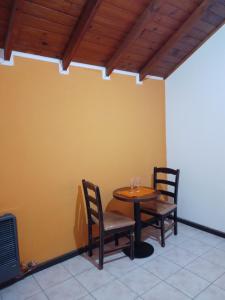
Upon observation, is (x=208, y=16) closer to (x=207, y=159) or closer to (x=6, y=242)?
(x=207, y=159)

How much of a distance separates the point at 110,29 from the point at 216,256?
266cm

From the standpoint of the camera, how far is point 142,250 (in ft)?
8.85

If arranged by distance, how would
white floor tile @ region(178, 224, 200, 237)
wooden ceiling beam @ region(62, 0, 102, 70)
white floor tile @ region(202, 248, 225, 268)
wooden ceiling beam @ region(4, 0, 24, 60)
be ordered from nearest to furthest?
1. wooden ceiling beam @ region(4, 0, 24, 60)
2. wooden ceiling beam @ region(62, 0, 102, 70)
3. white floor tile @ region(202, 248, 225, 268)
4. white floor tile @ region(178, 224, 200, 237)

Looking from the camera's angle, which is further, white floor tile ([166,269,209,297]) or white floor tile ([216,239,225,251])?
white floor tile ([216,239,225,251])

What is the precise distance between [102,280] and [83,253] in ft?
1.82

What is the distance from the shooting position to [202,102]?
10.1 ft

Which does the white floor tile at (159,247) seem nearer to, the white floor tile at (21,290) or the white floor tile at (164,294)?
the white floor tile at (164,294)

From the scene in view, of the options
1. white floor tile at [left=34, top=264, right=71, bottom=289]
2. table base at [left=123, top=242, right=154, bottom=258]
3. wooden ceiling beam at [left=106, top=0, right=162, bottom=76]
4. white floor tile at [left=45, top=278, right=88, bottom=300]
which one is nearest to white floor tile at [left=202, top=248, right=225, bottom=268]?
table base at [left=123, top=242, right=154, bottom=258]

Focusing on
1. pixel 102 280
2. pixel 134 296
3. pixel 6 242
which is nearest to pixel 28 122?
pixel 6 242

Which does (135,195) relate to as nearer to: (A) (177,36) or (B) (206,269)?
(B) (206,269)

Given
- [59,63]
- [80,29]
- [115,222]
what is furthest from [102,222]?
[80,29]

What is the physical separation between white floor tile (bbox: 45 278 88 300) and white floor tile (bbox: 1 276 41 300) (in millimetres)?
137

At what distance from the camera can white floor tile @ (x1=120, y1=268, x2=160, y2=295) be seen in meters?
2.07

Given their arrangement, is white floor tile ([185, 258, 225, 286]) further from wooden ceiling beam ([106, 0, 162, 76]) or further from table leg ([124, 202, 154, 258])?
wooden ceiling beam ([106, 0, 162, 76])
